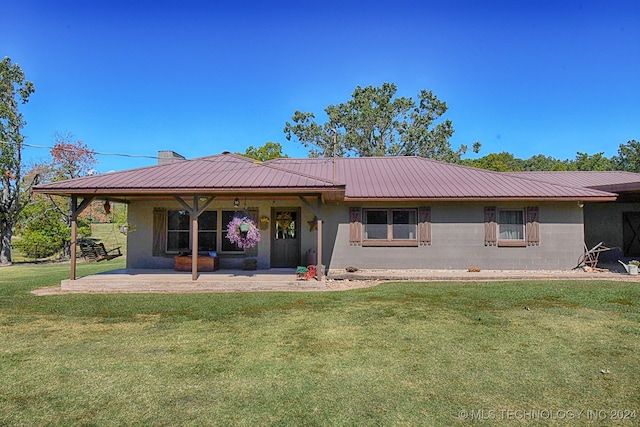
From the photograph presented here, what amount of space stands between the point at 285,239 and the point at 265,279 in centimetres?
234

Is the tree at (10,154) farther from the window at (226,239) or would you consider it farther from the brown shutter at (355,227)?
the brown shutter at (355,227)

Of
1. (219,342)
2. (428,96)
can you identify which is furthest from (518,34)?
(428,96)

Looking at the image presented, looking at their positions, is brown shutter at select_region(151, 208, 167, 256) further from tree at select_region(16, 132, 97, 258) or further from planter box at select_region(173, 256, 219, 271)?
tree at select_region(16, 132, 97, 258)

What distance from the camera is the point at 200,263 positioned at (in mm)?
10672

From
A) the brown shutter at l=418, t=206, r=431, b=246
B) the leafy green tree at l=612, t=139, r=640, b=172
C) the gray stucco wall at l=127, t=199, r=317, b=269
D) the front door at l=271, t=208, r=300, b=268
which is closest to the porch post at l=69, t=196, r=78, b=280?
the gray stucco wall at l=127, t=199, r=317, b=269

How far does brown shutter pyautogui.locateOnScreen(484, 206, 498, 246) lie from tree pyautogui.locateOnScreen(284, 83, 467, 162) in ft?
68.8

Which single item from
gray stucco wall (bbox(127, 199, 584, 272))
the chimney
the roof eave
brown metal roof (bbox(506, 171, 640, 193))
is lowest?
gray stucco wall (bbox(127, 199, 584, 272))

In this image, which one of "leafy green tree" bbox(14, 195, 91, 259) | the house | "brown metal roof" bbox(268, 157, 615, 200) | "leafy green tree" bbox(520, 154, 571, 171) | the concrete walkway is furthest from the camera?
"leafy green tree" bbox(520, 154, 571, 171)

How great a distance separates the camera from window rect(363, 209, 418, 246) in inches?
455

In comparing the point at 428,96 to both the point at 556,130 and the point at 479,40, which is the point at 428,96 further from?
the point at 479,40

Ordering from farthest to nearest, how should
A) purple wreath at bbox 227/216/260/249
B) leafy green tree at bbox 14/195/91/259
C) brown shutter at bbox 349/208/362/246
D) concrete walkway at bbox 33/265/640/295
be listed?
1. leafy green tree at bbox 14/195/91/259
2. brown shutter at bbox 349/208/362/246
3. purple wreath at bbox 227/216/260/249
4. concrete walkway at bbox 33/265/640/295

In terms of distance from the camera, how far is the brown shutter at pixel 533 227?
1134cm

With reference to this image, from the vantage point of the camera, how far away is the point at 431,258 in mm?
11469

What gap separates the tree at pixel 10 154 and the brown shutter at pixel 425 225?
2103 cm
